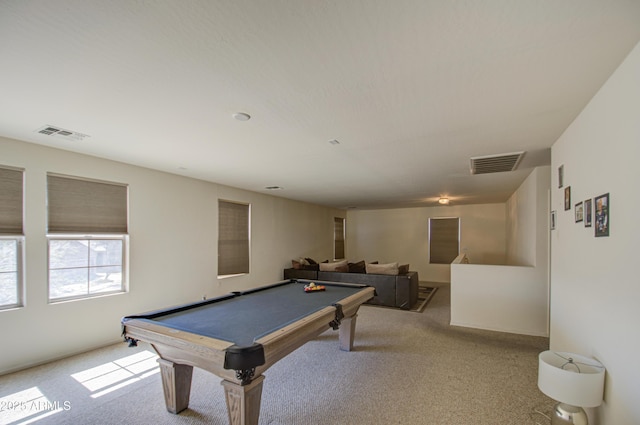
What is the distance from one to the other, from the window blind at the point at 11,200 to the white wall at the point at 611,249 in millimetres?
5220

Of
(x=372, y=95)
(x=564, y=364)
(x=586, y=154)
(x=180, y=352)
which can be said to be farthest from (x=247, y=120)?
(x=564, y=364)

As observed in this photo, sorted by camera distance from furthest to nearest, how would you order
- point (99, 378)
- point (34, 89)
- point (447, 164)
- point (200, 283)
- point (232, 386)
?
point (200, 283)
point (447, 164)
point (99, 378)
point (34, 89)
point (232, 386)

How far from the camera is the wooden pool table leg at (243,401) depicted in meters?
1.83

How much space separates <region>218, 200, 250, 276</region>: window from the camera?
574 centimetres

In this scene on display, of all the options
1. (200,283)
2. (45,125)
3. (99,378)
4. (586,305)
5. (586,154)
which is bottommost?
(99,378)

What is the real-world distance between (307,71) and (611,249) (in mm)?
2215

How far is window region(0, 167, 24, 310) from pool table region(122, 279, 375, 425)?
1856 millimetres

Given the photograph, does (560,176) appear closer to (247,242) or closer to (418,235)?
(247,242)

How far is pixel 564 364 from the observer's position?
82.7 inches

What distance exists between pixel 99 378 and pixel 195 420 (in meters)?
1.41

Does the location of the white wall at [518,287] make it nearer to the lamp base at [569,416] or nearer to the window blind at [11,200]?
the lamp base at [569,416]

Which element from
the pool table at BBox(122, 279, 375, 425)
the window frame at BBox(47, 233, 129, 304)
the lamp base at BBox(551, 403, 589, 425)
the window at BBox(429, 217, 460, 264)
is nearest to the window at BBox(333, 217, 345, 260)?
the window at BBox(429, 217, 460, 264)

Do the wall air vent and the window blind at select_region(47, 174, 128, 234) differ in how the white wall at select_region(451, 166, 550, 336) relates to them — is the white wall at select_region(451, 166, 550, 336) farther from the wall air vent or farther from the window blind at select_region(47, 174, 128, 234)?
the wall air vent

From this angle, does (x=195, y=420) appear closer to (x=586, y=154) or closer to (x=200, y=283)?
(x=200, y=283)
